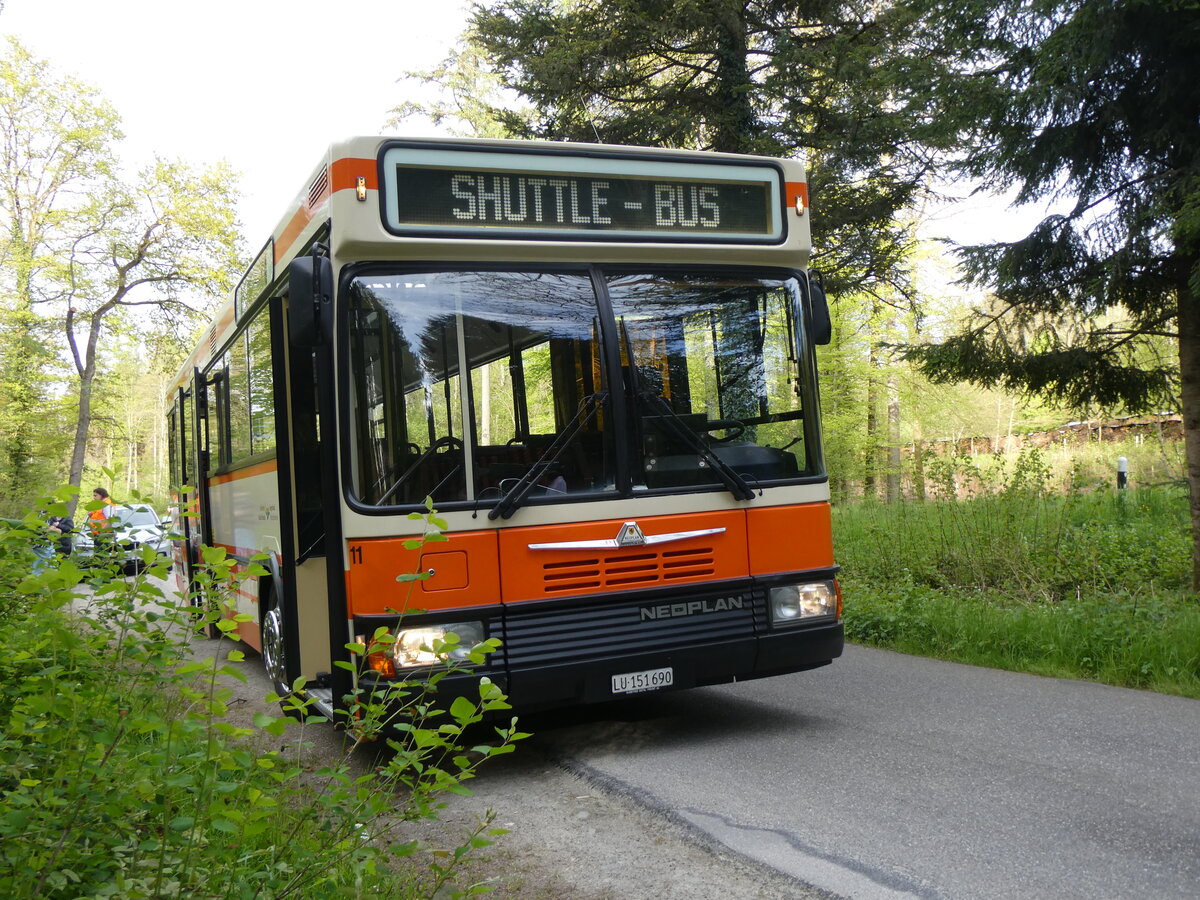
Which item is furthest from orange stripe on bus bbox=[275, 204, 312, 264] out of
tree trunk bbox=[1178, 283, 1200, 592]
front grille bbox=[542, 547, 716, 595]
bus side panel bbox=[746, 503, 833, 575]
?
tree trunk bbox=[1178, 283, 1200, 592]

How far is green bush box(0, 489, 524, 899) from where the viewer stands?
2.56 metres

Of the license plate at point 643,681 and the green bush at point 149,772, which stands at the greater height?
the green bush at point 149,772

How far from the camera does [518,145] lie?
561cm

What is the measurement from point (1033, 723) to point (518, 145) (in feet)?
13.7

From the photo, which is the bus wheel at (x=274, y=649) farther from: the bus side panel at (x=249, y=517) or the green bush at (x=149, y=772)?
the green bush at (x=149, y=772)

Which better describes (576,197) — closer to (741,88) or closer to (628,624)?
(628,624)

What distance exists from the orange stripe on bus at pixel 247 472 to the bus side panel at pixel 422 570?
1614mm

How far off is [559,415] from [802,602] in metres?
1.69

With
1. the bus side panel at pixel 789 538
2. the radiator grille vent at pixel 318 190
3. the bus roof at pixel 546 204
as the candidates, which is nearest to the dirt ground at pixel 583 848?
the bus side panel at pixel 789 538

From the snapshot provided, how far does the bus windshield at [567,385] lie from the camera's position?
5.27 m

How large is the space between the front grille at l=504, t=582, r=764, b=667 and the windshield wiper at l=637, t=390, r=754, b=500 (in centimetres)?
51

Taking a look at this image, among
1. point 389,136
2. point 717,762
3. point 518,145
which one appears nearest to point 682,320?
point 518,145

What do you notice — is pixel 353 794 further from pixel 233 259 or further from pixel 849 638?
pixel 233 259

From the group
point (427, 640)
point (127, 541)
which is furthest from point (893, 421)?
point (127, 541)
